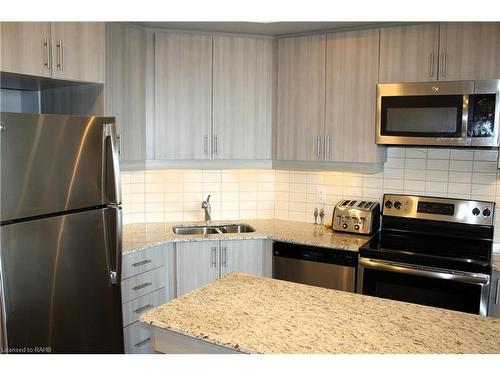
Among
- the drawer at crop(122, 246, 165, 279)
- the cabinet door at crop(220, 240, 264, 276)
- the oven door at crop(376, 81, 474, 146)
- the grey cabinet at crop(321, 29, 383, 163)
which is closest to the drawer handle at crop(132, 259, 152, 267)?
the drawer at crop(122, 246, 165, 279)

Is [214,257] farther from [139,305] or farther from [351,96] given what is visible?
[351,96]

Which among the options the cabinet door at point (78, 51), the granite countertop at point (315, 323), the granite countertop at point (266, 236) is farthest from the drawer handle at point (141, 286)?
the cabinet door at point (78, 51)

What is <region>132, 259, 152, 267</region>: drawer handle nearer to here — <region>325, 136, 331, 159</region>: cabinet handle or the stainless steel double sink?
the stainless steel double sink

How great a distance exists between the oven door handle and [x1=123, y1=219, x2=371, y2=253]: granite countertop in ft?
0.46

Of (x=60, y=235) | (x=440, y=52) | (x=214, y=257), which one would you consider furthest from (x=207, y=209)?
(x=440, y=52)

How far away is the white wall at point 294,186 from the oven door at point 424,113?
1.27 feet

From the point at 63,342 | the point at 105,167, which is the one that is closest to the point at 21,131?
the point at 105,167

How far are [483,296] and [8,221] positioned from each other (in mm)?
2435

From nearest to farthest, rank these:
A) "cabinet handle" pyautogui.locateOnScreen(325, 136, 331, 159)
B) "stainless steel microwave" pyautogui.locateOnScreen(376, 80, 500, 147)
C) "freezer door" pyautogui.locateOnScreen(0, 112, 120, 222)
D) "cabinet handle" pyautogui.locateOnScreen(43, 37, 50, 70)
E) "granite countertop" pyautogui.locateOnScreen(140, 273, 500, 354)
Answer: "granite countertop" pyautogui.locateOnScreen(140, 273, 500, 354) → "freezer door" pyautogui.locateOnScreen(0, 112, 120, 222) → "cabinet handle" pyautogui.locateOnScreen(43, 37, 50, 70) → "stainless steel microwave" pyautogui.locateOnScreen(376, 80, 500, 147) → "cabinet handle" pyautogui.locateOnScreen(325, 136, 331, 159)

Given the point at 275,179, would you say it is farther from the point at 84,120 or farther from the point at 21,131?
the point at 21,131

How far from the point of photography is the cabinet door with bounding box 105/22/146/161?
2881mm

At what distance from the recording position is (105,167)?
2.38 meters

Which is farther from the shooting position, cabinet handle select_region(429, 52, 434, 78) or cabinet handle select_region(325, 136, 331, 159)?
cabinet handle select_region(325, 136, 331, 159)

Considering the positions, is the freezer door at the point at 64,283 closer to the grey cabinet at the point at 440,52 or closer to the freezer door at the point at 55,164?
the freezer door at the point at 55,164
